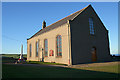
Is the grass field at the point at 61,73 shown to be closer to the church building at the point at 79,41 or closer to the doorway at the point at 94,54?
the church building at the point at 79,41

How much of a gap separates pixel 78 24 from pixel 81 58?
5796 mm

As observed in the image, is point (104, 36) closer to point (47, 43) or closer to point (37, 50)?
point (47, 43)

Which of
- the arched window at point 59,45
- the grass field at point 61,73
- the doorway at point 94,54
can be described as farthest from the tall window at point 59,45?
the grass field at point 61,73

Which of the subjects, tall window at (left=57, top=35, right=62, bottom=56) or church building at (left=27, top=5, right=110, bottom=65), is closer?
church building at (left=27, top=5, right=110, bottom=65)

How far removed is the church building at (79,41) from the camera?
1842cm

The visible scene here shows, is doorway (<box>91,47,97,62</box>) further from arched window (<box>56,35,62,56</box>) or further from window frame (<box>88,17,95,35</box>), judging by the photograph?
arched window (<box>56,35,62,56</box>)

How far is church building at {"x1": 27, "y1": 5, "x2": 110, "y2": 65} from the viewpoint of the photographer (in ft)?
60.4

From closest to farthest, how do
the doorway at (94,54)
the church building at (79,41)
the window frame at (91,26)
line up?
the church building at (79,41)
the doorway at (94,54)
the window frame at (91,26)

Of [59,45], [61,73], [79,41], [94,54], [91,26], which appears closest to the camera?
[61,73]

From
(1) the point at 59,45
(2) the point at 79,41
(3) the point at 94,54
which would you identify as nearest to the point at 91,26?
(2) the point at 79,41

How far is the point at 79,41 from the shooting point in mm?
19047

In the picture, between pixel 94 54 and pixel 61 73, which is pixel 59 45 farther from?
pixel 61 73

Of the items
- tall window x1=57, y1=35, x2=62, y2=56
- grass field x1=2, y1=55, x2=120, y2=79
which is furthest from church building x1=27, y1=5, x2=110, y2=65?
grass field x1=2, y1=55, x2=120, y2=79

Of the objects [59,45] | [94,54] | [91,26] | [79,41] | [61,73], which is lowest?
[61,73]
